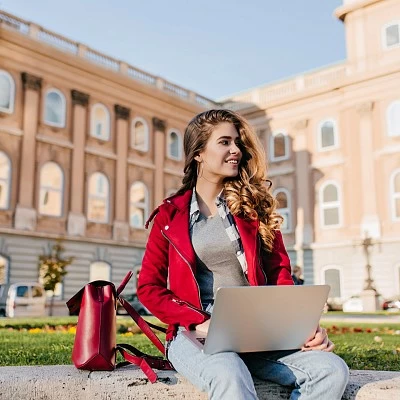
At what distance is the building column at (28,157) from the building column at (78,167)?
1.76 m

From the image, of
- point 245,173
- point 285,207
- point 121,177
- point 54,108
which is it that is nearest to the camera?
point 245,173

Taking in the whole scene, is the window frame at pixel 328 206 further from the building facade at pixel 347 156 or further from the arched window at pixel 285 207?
the arched window at pixel 285 207

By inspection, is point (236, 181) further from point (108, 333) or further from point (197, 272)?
point (108, 333)

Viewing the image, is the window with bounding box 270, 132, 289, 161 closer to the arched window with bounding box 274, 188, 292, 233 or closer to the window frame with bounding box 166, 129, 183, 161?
the arched window with bounding box 274, 188, 292, 233

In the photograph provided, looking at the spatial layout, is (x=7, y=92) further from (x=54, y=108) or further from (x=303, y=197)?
(x=303, y=197)

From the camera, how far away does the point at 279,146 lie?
29.5m

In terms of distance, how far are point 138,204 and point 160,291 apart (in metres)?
23.8

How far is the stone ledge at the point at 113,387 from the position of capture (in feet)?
7.43

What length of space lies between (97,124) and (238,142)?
22.9m

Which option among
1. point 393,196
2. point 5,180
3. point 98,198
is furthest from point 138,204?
point 393,196

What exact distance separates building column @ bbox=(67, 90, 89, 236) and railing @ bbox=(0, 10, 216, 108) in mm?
1924

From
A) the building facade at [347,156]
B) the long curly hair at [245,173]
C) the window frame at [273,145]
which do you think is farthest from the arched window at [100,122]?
the long curly hair at [245,173]

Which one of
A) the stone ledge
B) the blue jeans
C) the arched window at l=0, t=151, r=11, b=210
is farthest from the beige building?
the blue jeans

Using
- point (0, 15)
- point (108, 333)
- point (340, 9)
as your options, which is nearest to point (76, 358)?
point (108, 333)
